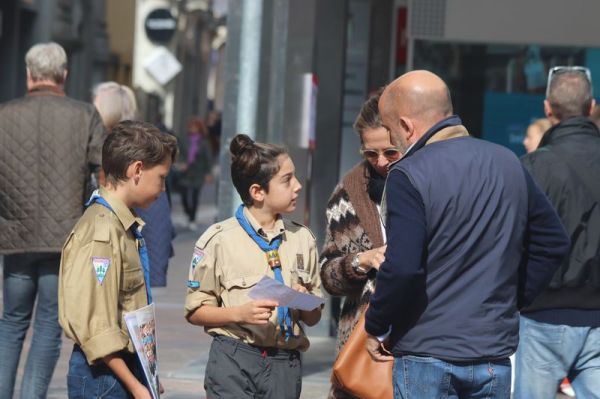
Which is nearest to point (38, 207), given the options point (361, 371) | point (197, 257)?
point (197, 257)

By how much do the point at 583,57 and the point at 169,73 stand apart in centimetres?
1687

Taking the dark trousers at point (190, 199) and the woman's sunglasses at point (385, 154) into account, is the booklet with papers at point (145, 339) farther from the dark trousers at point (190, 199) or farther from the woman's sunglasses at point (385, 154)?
the dark trousers at point (190, 199)

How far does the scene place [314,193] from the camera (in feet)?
35.4

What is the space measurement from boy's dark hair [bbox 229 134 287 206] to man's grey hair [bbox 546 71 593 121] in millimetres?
1627

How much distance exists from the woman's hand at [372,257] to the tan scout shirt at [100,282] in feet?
2.59

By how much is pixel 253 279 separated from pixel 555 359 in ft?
5.28

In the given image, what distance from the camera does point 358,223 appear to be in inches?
202

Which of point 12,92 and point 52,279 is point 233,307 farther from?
point 12,92

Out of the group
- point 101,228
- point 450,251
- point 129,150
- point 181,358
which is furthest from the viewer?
point 181,358

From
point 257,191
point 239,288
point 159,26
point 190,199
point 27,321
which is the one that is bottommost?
point 190,199

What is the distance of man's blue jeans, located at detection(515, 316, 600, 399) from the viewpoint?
19.1 ft

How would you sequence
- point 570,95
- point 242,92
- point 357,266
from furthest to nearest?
point 242,92
point 570,95
point 357,266

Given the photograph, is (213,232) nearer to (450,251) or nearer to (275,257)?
(275,257)

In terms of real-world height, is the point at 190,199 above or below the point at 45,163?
below
